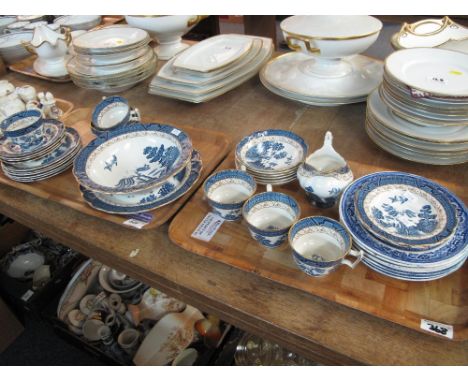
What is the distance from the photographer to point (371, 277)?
61 centimetres

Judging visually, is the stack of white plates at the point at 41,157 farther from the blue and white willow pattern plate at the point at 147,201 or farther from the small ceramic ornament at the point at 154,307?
the small ceramic ornament at the point at 154,307

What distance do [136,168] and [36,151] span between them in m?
0.25

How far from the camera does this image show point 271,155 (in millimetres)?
853

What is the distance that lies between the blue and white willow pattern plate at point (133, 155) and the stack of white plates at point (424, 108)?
47cm

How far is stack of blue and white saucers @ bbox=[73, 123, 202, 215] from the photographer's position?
0.74m

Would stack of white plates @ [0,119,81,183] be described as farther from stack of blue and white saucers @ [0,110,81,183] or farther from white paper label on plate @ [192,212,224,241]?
white paper label on plate @ [192,212,224,241]

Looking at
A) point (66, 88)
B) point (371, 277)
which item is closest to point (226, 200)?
point (371, 277)

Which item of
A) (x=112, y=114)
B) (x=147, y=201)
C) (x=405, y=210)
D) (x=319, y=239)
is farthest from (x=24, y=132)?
(x=405, y=210)

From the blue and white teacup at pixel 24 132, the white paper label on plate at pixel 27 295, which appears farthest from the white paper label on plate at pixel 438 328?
the white paper label on plate at pixel 27 295

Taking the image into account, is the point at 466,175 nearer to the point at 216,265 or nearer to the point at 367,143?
the point at 367,143

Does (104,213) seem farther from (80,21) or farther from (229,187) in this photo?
(80,21)

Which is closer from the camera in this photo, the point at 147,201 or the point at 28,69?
the point at 147,201

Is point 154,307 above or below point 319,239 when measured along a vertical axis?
below

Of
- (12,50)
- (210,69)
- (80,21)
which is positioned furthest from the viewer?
(80,21)
